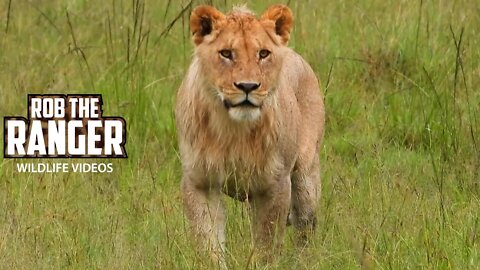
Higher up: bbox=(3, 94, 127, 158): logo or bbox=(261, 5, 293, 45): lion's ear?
bbox=(261, 5, 293, 45): lion's ear

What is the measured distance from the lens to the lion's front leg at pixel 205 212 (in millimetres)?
4395

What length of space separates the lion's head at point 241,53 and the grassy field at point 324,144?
54 centimetres

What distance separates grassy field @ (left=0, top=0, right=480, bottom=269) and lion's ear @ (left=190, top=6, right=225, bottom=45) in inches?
28.1

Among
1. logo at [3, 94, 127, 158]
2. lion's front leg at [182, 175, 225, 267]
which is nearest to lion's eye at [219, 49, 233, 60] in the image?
lion's front leg at [182, 175, 225, 267]

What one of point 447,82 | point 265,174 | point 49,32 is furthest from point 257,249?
point 49,32

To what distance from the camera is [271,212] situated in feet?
15.0

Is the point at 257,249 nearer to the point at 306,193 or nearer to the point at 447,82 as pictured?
the point at 306,193

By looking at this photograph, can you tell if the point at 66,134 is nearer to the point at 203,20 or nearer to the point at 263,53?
the point at 203,20

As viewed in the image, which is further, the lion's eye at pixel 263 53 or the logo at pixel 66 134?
the logo at pixel 66 134

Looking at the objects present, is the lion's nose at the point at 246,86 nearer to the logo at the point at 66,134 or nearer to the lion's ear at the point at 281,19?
the lion's ear at the point at 281,19

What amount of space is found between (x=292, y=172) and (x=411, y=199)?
1.60 ft

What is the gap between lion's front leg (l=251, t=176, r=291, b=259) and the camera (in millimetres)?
4555

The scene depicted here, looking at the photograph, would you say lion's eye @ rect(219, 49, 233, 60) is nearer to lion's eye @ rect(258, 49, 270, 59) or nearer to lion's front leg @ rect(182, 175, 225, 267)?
lion's eye @ rect(258, 49, 270, 59)

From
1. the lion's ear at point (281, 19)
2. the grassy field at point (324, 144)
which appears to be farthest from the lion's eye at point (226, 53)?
the grassy field at point (324, 144)
